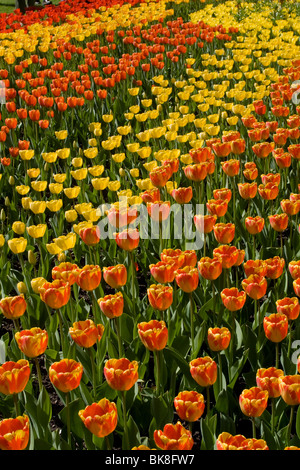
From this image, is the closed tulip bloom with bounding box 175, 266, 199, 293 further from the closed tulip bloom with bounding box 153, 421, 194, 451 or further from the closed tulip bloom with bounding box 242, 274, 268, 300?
the closed tulip bloom with bounding box 153, 421, 194, 451

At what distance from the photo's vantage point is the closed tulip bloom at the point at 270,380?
215cm

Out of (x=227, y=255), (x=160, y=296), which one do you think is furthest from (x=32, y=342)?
(x=227, y=255)

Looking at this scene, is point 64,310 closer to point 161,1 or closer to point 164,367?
point 164,367

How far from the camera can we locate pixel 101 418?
1.96m

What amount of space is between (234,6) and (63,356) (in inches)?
411

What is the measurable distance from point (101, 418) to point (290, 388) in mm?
599

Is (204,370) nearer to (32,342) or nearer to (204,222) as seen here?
(32,342)

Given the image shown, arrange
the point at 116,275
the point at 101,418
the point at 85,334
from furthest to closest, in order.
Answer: the point at 116,275
the point at 85,334
the point at 101,418

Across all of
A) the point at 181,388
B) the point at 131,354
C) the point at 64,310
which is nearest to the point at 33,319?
the point at 64,310

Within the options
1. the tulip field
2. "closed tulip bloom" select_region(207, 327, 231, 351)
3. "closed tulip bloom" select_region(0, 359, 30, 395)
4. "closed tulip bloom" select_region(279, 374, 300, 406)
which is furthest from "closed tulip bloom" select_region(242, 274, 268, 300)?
"closed tulip bloom" select_region(0, 359, 30, 395)

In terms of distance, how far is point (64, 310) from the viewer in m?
3.26

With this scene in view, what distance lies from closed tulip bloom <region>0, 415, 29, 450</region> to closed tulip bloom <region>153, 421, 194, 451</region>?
41 cm

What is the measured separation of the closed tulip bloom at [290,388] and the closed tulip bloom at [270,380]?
0.35 feet

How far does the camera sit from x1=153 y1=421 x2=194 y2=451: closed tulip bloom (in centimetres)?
180
